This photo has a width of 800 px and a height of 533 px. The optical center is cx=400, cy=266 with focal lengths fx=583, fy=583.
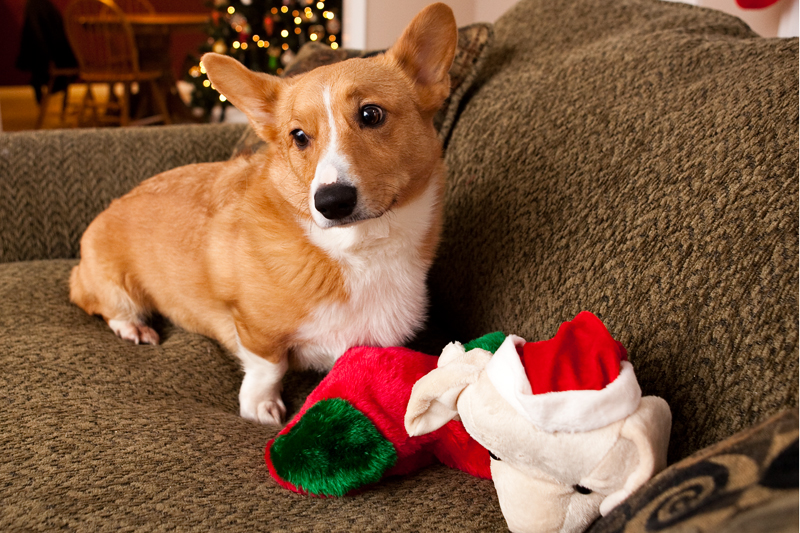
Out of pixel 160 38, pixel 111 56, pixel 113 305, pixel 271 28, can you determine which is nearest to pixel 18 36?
pixel 111 56

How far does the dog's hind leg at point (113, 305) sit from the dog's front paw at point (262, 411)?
443mm

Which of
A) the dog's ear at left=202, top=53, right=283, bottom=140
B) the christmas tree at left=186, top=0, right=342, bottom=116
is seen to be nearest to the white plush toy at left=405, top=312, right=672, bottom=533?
the dog's ear at left=202, top=53, right=283, bottom=140

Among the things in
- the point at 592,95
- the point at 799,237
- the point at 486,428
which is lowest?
the point at 486,428

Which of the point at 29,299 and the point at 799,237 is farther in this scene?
the point at 29,299

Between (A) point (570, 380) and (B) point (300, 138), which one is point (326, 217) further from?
(A) point (570, 380)

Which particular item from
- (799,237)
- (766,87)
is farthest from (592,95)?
(799,237)

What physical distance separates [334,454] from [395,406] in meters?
0.14

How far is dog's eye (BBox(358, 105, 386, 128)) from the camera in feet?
3.87

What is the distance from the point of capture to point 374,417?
100 centimetres

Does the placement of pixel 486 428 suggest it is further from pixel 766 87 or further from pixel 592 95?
pixel 592 95

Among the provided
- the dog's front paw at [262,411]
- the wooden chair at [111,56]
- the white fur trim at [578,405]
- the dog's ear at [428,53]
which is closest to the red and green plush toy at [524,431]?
the white fur trim at [578,405]

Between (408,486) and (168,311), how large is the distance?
965mm

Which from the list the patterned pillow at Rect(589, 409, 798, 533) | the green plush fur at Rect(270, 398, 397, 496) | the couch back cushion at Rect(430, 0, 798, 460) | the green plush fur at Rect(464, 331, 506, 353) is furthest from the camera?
the green plush fur at Rect(464, 331, 506, 353)

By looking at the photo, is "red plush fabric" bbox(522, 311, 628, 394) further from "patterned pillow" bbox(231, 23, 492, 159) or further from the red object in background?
the red object in background
